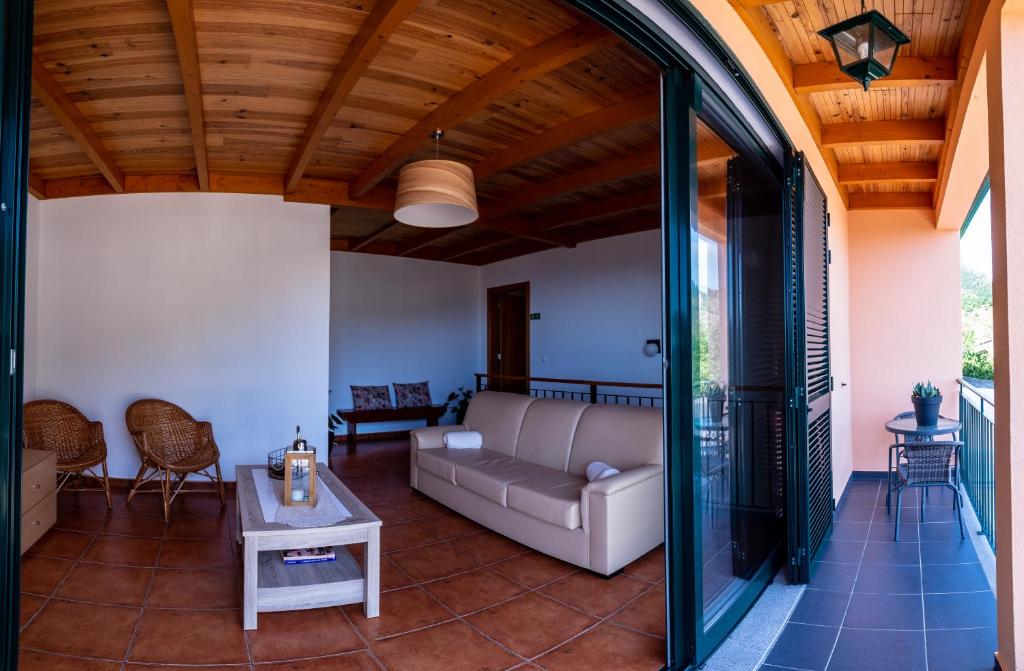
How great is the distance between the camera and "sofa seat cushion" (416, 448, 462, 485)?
4137 millimetres

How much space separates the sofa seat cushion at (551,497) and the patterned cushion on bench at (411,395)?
449cm

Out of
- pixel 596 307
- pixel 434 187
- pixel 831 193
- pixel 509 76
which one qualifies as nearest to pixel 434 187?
pixel 434 187

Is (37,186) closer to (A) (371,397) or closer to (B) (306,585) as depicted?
(A) (371,397)

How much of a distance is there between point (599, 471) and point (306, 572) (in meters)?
1.69

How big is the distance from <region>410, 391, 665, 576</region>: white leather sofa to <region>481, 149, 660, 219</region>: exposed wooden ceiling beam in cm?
183

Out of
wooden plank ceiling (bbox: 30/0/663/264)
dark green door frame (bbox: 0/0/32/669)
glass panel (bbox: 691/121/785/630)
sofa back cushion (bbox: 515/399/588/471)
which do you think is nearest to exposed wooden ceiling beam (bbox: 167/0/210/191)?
wooden plank ceiling (bbox: 30/0/663/264)

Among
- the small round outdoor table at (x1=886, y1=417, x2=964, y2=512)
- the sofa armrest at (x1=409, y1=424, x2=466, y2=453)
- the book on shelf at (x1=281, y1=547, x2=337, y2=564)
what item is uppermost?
the small round outdoor table at (x1=886, y1=417, x2=964, y2=512)

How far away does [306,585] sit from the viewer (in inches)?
99.3

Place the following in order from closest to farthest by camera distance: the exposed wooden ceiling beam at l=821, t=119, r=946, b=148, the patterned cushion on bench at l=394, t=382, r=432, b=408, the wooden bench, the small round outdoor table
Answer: the exposed wooden ceiling beam at l=821, t=119, r=946, b=148 → the small round outdoor table → the wooden bench → the patterned cushion on bench at l=394, t=382, r=432, b=408

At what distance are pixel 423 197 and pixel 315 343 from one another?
2639 mm

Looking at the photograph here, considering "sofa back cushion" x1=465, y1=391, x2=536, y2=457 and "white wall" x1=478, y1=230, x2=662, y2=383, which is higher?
"white wall" x1=478, y1=230, x2=662, y2=383

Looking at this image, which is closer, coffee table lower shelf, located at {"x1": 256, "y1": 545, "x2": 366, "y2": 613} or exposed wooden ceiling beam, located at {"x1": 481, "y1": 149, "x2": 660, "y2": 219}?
coffee table lower shelf, located at {"x1": 256, "y1": 545, "x2": 366, "y2": 613}

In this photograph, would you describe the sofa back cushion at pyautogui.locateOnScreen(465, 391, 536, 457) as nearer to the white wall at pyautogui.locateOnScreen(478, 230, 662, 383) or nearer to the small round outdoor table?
the white wall at pyautogui.locateOnScreen(478, 230, 662, 383)

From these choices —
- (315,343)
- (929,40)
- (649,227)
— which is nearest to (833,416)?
(929,40)
